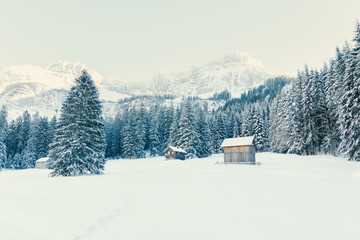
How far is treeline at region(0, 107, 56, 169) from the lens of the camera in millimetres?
53312

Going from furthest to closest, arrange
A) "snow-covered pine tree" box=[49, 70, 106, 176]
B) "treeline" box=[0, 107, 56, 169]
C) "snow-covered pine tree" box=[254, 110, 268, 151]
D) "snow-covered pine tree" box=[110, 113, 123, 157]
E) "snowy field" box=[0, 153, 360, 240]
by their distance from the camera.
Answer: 1. "snow-covered pine tree" box=[110, 113, 123, 157]
2. "snow-covered pine tree" box=[254, 110, 268, 151]
3. "treeline" box=[0, 107, 56, 169]
4. "snow-covered pine tree" box=[49, 70, 106, 176]
5. "snowy field" box=[0, 153, 360, 240]

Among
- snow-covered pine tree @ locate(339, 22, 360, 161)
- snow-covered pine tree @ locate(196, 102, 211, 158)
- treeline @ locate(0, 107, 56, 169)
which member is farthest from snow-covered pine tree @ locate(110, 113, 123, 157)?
snow-covered pine tree @ locate(339, 22, 360, 161)

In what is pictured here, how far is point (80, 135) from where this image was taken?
70.3 feet

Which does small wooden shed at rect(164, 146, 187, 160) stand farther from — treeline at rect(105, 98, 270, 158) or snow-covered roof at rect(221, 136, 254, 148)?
snow-covered roof at rect(221, 136, 254, 148)

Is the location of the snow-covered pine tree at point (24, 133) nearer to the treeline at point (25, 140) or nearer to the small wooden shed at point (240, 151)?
the treeline at point (25, 140)

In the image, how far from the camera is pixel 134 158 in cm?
5747

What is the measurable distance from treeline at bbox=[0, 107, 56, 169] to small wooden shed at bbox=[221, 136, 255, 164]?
49948 mm

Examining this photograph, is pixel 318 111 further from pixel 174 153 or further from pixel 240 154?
pixel 174 153

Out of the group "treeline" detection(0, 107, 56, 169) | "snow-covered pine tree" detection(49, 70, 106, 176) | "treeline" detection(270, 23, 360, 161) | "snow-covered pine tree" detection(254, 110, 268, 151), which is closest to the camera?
"snow-covered pine tree" detection(49, 70, 106, 176)

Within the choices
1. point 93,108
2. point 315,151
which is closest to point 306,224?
point 93,108

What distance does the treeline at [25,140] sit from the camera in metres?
53.3

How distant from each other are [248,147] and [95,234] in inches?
1168

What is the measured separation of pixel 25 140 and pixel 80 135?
5107cm

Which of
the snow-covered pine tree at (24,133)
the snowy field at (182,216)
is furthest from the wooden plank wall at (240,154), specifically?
the snow-covered pine tree at (24,133)
